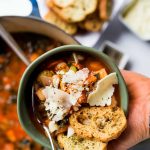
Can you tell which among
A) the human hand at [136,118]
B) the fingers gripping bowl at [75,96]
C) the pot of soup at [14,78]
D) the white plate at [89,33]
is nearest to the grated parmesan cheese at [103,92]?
the fingers gripping bowl at [75,96]

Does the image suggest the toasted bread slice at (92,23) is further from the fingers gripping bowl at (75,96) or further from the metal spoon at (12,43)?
the fingers gripping bowl at (75,96)

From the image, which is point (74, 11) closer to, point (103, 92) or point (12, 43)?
point (12, 43)

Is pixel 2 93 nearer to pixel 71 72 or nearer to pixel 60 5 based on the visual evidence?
pixel 60 5

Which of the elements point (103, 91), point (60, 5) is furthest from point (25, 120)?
point (60, 5)

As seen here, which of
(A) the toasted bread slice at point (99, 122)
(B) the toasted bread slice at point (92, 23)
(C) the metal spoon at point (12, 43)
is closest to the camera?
(A) the toasted bread slice at point (99, 122)

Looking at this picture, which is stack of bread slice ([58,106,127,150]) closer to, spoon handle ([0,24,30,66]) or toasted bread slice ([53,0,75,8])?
spoon handle ([0,24,30,66])
